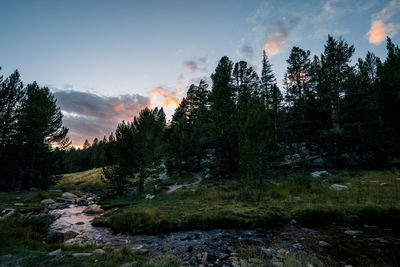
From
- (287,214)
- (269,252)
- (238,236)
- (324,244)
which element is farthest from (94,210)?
(324,244)

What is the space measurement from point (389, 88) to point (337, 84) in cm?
565

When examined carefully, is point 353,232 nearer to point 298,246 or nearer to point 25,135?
point 298,246

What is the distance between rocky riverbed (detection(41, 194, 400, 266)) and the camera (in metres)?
5.53

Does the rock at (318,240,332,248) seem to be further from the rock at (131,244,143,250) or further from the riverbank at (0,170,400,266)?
the rock at (131,244,143,250)

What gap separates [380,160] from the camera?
22047 mm

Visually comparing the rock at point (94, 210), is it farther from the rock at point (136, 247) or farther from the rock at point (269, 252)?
the rock at point (269, 252)

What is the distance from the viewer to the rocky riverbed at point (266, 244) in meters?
5.53

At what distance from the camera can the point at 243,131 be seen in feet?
56.7

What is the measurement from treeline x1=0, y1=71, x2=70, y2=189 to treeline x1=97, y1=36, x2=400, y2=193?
46.5 ft

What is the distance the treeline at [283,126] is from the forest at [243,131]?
0.43 feet

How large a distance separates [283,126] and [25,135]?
44.4 metres

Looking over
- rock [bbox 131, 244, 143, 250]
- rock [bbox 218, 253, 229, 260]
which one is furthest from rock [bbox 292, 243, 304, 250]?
rock [bbox 131, 244, 143, 250]

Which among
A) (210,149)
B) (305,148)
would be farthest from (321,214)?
(210,149)

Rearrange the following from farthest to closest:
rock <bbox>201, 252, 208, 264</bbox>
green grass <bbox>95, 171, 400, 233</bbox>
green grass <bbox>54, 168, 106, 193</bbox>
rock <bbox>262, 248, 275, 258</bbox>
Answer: green grass <bbox>54, 168, 106, 193</bbox>
green grass <bbox>95, 171, 400, 233</bbox>
rock <bbox>262, 248, 275, 258</bbox>
rock <bbox>201, 252, 208, 264</bbox>
